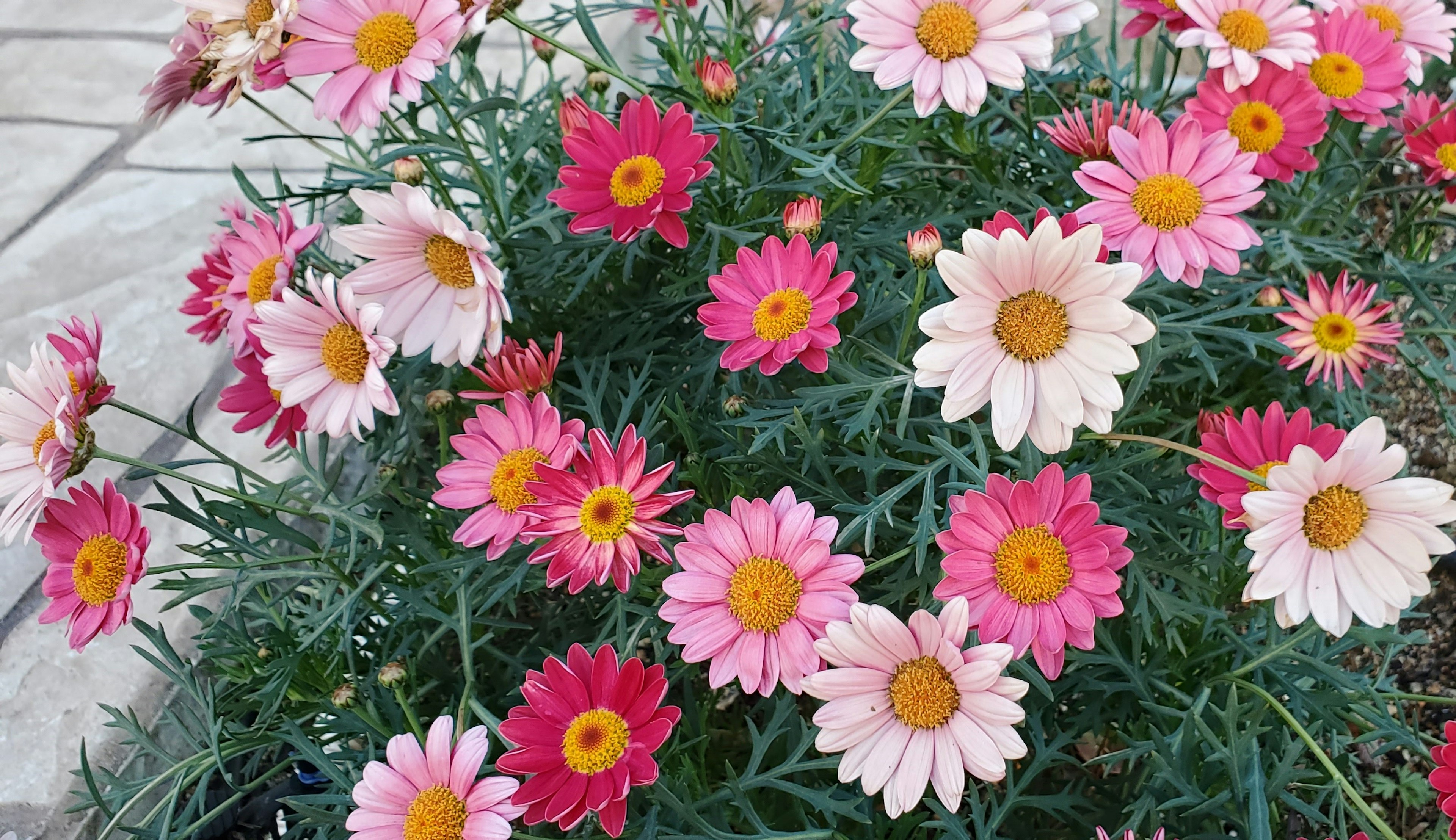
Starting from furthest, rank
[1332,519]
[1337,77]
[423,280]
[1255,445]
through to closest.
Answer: [1337,77]
[423,280]
[1255,445]
[1332,519]

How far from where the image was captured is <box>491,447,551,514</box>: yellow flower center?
0.72 m

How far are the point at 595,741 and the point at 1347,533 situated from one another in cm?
46

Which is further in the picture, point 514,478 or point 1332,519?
point 514,478

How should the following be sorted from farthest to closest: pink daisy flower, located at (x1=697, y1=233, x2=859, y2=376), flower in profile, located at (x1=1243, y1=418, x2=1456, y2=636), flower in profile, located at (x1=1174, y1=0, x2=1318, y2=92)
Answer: flower in profile, located at (x1=1174, y1=0, x2=1318, y2=92)
pink daisy flower, located at (x1=697, y1=233, x2=859, y2=376)
flower in profile, located at (x1=1243, y1=418, x2=1456, y2=636)

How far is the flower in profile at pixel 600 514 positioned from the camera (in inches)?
25.7

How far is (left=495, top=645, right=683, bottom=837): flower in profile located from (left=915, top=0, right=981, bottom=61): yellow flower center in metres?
0.49

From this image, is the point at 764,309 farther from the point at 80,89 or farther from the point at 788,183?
the point at 80,89

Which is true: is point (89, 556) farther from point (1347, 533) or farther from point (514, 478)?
point (1347, 533)

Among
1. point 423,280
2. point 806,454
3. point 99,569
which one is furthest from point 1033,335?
point 99,569

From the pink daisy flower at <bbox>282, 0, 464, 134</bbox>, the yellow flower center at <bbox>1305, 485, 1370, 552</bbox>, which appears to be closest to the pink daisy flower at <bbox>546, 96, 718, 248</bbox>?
the pink daisy flower at <bbox>282, 0, 464, 134</bbox>

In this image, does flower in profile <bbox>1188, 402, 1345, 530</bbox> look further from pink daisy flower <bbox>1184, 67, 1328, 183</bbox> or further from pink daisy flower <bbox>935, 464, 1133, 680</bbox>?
pink daisy flower <bbox>1184, 67, 1328, 183</bbox>

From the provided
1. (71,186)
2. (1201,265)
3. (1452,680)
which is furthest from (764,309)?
(71,186)

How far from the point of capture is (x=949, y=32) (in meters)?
0.75

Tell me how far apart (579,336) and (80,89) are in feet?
5.79
